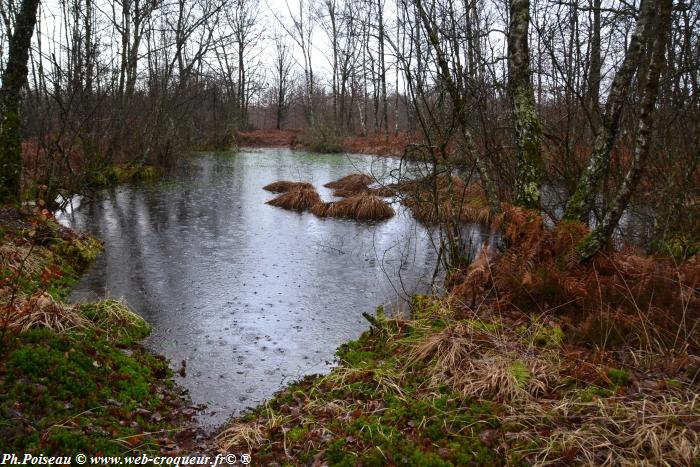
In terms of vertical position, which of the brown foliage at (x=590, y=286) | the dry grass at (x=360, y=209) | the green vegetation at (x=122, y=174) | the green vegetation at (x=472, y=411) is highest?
the green vegetation at (x=122, y=174)

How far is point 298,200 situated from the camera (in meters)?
14.3

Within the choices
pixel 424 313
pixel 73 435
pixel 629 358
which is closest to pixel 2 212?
pixel 73 435

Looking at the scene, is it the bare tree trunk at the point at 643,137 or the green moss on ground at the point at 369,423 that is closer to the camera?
the green moss on ground at the point at 369,423

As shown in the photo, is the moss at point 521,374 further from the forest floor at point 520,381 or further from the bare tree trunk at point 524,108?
the bare tree trunk at point 524,108

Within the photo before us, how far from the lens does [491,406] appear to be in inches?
154

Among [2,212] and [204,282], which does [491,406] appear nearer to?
[204,282]

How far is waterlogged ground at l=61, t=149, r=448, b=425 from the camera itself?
18.1 ft

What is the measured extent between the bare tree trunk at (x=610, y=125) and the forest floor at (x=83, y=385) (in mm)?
5077

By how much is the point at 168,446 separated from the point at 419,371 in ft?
7.02

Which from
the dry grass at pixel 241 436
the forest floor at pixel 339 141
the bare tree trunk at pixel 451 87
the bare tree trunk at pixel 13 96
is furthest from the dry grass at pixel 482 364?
the forest floor at pixel 339 141

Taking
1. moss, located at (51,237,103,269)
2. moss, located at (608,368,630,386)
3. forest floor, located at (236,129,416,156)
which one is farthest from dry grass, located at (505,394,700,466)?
forest floor, located at (236,129,416,156)

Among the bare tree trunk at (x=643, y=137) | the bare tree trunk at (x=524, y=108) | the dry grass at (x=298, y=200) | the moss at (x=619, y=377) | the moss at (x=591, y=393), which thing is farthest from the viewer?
the dry grass at (x=298, y=200)

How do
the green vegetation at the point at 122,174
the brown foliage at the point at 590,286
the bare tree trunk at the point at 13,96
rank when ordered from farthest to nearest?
the green vegetation at the point at 122,174, the bare tree trunk at the point at 13,96, the brown foliage at the point at 590,286

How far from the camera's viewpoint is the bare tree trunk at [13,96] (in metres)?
8.27
